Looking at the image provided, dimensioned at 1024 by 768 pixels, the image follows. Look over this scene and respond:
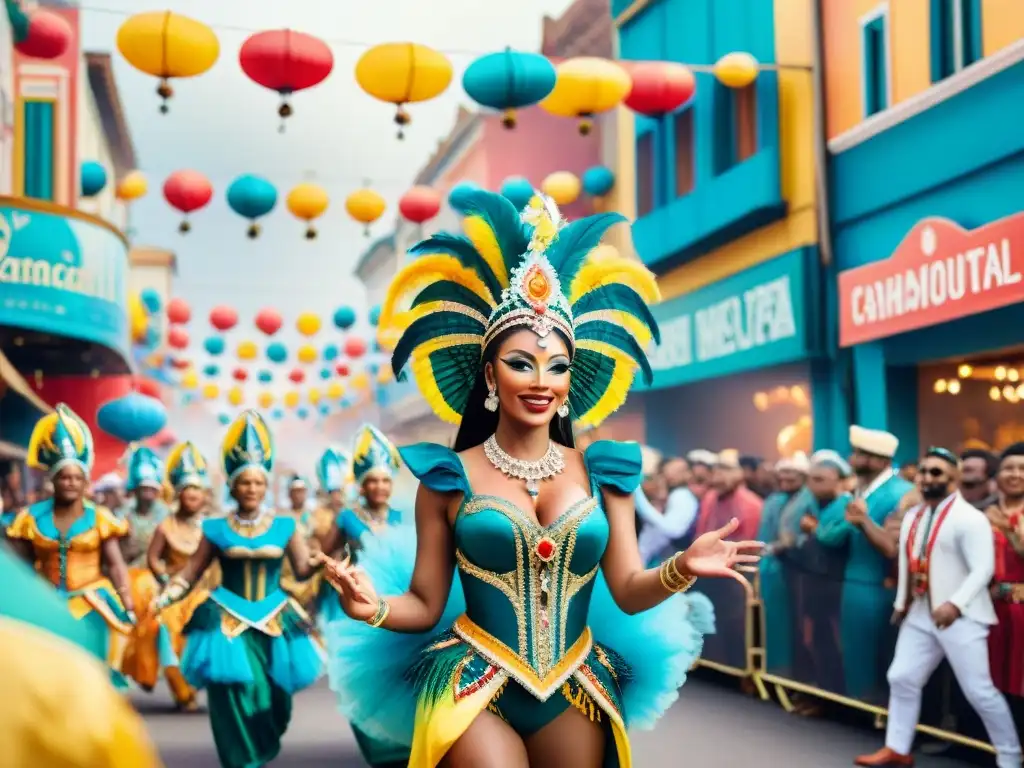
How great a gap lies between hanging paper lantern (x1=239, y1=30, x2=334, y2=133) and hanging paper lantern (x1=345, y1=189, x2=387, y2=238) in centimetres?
496

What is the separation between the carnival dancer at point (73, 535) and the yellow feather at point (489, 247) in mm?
5904

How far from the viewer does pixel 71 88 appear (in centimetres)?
2492

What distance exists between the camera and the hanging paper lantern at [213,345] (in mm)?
31438

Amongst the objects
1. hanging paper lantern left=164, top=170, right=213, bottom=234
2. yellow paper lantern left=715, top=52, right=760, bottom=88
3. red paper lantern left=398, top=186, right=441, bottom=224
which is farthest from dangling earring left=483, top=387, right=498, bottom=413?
red paper lantern left=398, top=186, right=441, bottom=224

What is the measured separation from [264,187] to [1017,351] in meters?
7.88

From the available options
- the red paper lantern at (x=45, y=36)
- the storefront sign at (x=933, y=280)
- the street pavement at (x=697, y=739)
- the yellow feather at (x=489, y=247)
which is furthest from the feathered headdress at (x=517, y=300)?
the red paper lantern at (x=45, y=36)

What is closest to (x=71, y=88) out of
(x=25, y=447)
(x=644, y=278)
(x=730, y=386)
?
(x=25, y=447)

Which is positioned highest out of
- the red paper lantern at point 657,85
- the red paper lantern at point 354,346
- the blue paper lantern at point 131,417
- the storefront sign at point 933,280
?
the red paper lantern at point 657,85

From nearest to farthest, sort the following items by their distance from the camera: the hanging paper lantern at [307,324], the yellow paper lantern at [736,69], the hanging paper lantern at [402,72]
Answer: the hanging paper lantern at [402,72] < the yellow paper lantern at [736,69] < the hanging paper lantern at [307,324]

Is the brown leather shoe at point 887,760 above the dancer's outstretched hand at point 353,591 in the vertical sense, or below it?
below

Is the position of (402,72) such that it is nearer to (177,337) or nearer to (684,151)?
(684,151)

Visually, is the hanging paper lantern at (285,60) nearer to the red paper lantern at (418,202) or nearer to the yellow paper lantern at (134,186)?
the red paper lantern at (418,202)

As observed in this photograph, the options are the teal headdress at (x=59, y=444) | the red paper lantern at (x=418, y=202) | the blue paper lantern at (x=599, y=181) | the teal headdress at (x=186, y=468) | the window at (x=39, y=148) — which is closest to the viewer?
the teal headdress at (x=59, y=444)

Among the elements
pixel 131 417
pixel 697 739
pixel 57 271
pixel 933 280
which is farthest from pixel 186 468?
pixel 131 417
